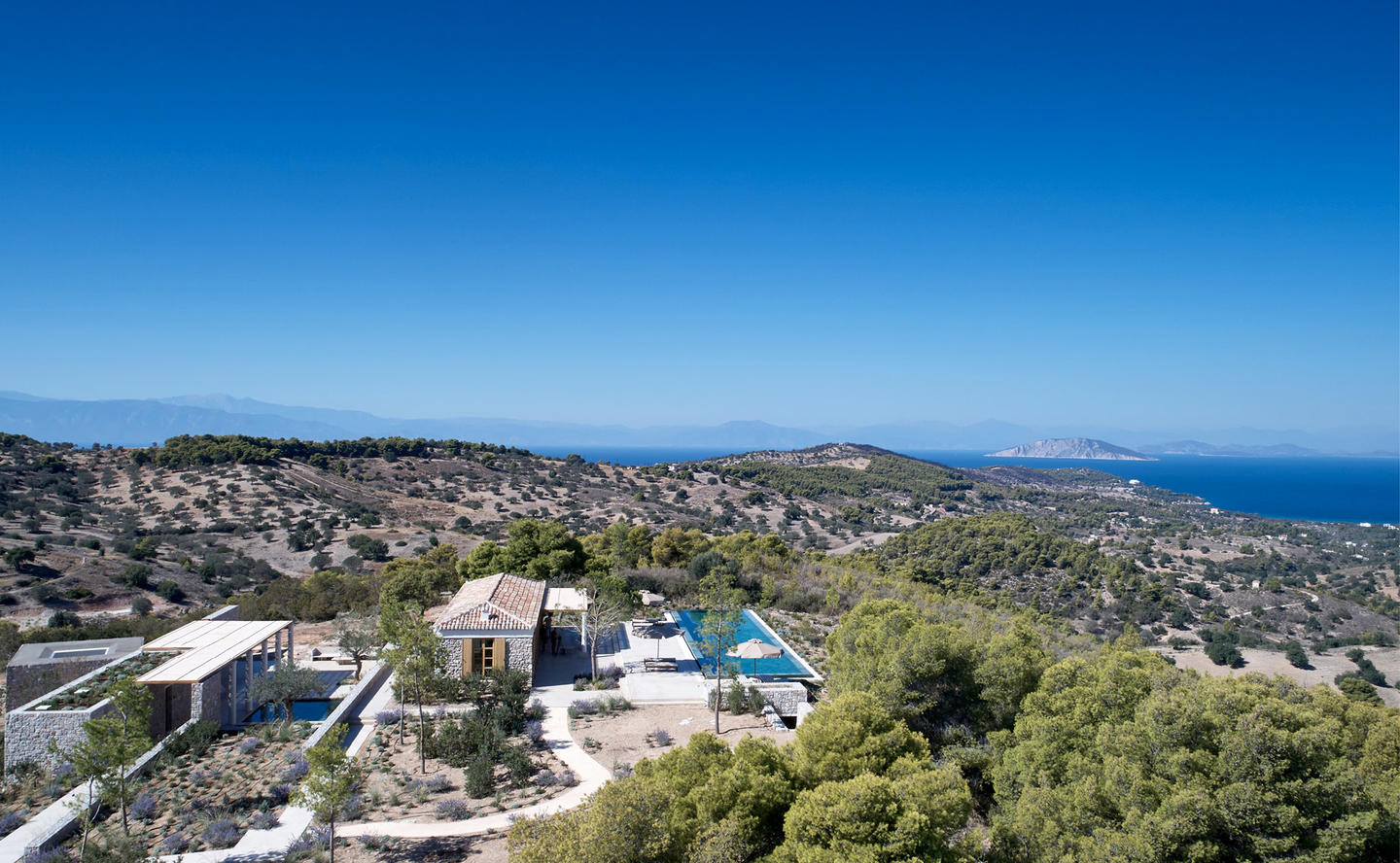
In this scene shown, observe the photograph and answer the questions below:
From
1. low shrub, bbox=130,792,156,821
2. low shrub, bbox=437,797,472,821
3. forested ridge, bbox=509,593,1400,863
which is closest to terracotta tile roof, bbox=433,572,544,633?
low shrub, bbox=437,797,472,821

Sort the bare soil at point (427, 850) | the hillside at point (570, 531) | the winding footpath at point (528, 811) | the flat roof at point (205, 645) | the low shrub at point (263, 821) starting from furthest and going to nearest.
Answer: the hillside at point (570, 531) → the flat roof at point (205, 645) → the winding footpath at point (528, 811) → the low shrub at point (263, 821) → the bare soil at point (427, 850)

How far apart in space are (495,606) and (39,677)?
10.4 m

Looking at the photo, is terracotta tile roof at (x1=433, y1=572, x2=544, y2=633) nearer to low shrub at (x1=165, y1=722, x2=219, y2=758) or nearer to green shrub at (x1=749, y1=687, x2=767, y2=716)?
low shrub at (x1=165, y1=722, x2=219, y2=758)

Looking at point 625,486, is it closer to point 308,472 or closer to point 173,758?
point 308,472

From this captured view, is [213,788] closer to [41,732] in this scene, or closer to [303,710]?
[41,732]

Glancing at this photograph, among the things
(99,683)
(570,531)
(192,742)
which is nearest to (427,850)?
(192,742)

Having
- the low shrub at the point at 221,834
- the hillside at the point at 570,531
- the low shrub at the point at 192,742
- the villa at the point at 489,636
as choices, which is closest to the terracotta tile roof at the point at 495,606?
the villa at the point at 489,636

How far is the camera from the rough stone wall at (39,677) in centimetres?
1591

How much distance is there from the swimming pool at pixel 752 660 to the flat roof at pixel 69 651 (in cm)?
1512

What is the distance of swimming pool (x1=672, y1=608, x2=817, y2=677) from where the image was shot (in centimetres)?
2122

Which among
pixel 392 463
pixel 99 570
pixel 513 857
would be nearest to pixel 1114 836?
pixel 513 857

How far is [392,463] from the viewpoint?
60875 mm

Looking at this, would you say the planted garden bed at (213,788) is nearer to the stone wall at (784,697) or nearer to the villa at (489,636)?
A: the villa at (489,636)

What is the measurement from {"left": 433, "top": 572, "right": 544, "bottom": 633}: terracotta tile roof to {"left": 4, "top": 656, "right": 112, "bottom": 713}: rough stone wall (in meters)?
8.04
